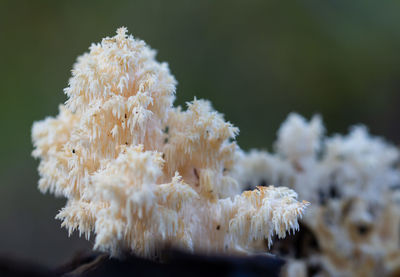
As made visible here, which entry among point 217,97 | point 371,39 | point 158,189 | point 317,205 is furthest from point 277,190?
point 371,39

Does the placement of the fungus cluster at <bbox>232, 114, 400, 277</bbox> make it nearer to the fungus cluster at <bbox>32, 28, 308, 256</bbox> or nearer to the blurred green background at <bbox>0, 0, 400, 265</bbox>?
the fungus cluster at <bbox>32, 28, 308, 256</bbox>

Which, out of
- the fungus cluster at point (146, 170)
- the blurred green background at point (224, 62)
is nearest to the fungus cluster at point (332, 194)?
the fungus cluster at point (146, 170)

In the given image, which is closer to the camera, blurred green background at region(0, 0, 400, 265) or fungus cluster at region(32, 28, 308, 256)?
fungus cluster at region(32, 28, 308, 256)

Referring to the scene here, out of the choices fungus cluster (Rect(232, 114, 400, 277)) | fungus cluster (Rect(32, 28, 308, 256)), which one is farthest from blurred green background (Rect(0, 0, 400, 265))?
fungus cluster (Rect(32, 28, 308, 256))

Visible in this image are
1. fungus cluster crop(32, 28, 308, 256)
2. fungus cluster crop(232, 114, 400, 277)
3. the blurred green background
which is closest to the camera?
fungus cluster crop(32, 28, 308, 256)

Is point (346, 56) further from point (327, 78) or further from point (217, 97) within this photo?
point (217, 97)

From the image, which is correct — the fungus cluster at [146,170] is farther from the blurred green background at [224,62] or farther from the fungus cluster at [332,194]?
the blurred green background at [224,62]
